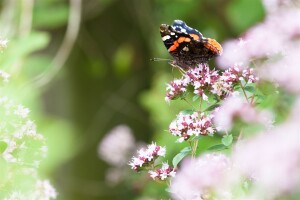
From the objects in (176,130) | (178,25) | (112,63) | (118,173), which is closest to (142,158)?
(176,130)

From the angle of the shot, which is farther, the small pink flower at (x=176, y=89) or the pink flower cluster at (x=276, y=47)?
the small pink flower at (x=176, y=89)

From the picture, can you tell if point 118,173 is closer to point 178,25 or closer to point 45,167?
point 178,25

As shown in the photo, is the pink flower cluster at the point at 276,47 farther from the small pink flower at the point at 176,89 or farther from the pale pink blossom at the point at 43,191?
the pale pink blossom at the point at 43,191

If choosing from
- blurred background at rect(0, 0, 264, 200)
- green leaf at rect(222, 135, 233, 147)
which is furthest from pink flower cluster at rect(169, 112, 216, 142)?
blurred background at rect(0, 0, 264, 200)

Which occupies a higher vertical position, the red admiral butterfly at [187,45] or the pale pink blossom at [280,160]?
the red admiral butterfly at [187,45]

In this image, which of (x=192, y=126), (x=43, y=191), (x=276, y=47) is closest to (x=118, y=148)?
(x=43, y=191)

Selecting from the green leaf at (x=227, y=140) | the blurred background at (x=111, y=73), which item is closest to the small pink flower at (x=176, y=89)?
the green leaf at (x=227, y=140)

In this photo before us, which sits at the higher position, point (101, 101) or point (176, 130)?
point (101, 101)
